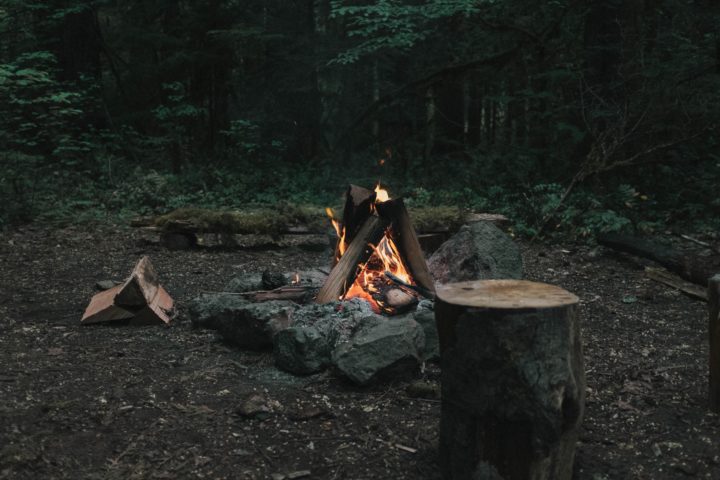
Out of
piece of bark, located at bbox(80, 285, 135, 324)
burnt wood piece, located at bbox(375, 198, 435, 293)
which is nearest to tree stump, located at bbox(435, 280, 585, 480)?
burnt wood piece, located at bbox(375, 198, 435, 293)

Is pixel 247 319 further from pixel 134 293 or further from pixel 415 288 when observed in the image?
pixel 415 288

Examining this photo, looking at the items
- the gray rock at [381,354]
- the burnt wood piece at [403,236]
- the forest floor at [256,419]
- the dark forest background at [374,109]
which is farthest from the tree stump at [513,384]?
the dark forest background at [374,109]

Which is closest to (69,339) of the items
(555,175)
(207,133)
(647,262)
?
(647,262)

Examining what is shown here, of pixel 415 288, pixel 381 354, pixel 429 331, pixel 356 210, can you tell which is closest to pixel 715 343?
pixel 429 331

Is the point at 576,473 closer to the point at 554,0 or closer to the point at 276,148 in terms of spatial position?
the point at 554,0

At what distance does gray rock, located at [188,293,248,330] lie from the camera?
4980 millimetres

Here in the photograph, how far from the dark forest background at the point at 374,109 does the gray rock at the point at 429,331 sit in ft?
15.8

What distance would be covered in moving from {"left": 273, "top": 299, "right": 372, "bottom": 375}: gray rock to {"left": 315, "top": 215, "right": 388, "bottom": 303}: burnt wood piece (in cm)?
24

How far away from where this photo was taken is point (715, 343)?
3.62m

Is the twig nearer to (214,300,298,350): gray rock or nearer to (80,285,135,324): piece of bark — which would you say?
(214,300,298,350): gray rock

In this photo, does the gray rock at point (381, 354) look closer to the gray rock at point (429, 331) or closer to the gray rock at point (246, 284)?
the gray rock at point (429, 331)

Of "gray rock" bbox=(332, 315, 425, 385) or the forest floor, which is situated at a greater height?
"gray rock" bbox=(332, 315, 425, 385)

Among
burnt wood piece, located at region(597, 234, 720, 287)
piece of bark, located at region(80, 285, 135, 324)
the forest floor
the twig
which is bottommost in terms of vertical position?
the forest floor

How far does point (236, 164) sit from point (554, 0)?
7.30 meters
